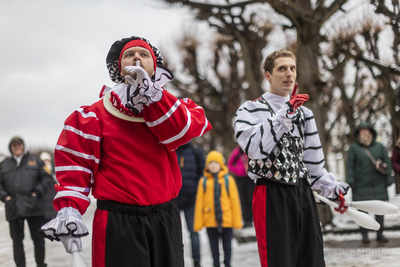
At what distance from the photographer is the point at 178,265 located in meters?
2.06

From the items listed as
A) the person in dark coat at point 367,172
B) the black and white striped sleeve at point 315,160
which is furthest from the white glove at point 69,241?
the person in dark coat at point 367,172

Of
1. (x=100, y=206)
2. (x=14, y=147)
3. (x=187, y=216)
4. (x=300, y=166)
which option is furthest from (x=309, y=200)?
(x=14, y=147)

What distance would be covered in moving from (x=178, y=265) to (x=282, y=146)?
1.07m

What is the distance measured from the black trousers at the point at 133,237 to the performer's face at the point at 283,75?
1.29 metres

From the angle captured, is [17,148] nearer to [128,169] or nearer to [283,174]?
[128,169]

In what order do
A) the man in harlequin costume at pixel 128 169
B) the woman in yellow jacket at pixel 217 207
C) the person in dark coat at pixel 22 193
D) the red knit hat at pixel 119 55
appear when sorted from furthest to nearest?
the woman in yellow jacket at pixel 217 207
the person in dark coat at pixel 22 193
the red knit hat at pixel 119 55
the man in harlequin costume at pixel 128 169

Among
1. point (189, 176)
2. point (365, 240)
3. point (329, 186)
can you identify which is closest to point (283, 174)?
point (329, 186)

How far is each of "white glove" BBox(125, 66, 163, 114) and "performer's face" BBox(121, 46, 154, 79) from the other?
0.17m

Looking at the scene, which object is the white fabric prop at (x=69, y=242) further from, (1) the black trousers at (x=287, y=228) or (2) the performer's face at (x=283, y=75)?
(2) the performer's face at (x=283, y=75)

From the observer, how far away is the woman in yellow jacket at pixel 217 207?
16.5 ft

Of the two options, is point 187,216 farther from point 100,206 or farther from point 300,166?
point 100,206

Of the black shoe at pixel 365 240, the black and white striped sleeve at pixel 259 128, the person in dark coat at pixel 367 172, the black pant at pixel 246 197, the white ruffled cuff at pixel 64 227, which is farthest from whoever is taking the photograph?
the black pant at pixel 246 197

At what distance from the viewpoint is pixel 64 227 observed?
1.87 m

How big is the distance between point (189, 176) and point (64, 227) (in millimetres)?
3543
